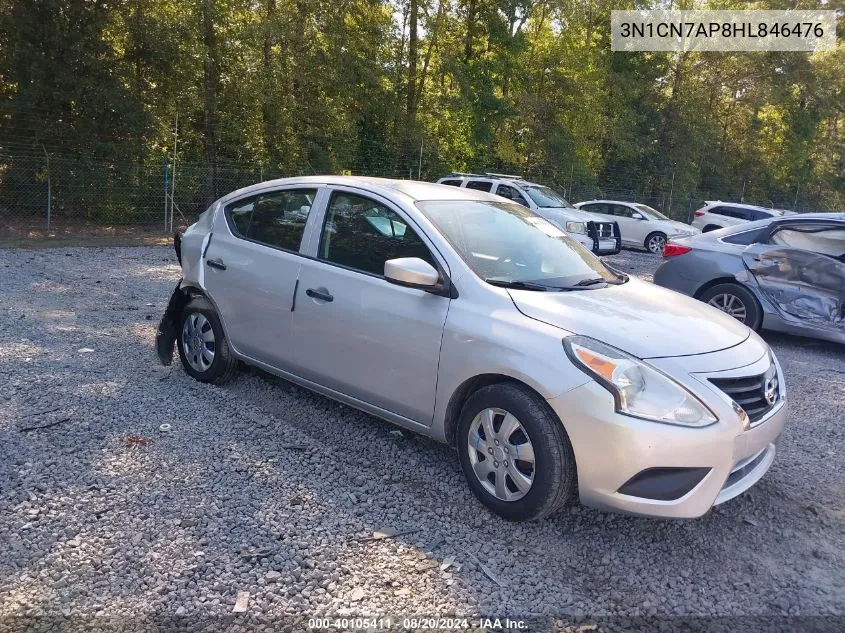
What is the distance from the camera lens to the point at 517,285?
148 inches

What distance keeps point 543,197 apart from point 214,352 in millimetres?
11632

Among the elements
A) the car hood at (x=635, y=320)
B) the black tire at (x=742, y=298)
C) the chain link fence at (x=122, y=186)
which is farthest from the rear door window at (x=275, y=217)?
the chain link fence at (x=122, y=186)

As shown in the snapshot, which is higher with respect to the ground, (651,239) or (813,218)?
(813,218)

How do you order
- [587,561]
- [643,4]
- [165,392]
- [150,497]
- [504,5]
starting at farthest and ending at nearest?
[643,4], [504,5], [165,392], [150,497], [587,561]

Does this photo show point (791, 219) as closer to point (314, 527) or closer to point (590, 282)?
point (590, 282)

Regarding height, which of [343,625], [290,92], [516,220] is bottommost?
[343,625]

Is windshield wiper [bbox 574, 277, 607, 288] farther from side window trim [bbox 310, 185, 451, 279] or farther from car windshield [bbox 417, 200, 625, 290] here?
side window trim [bbox 310, 185, 451, 279]

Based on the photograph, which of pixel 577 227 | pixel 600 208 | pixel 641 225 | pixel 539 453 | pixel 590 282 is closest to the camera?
pixel 539 453

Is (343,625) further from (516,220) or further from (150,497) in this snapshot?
(516,220)

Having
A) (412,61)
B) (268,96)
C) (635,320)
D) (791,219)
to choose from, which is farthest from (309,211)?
(412,61)

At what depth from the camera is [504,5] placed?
74.8ft

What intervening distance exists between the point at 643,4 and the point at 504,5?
8.93m

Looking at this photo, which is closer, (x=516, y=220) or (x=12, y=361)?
(x=516, y=220)

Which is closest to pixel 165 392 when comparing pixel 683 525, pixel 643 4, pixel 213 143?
pixel 683 525
